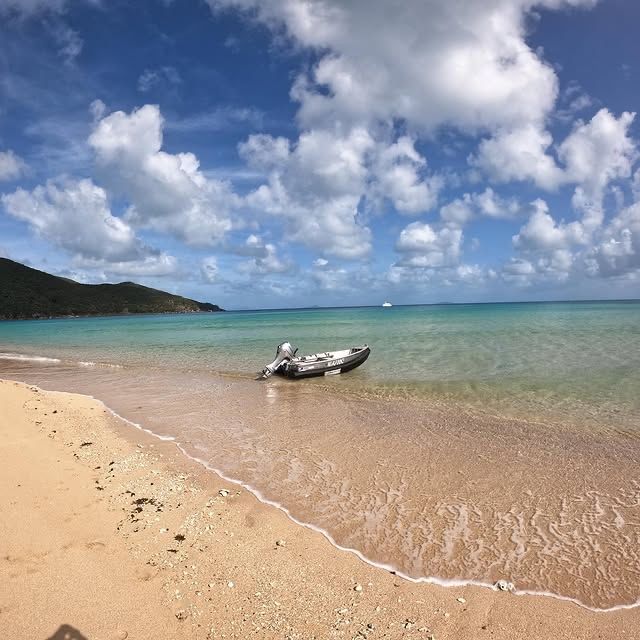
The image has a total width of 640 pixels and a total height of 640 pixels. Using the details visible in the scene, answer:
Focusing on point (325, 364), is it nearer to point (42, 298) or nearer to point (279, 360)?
point (279, 360)

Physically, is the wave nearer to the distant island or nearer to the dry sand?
the dry sand

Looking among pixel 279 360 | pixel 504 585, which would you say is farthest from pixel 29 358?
pixel 504 585

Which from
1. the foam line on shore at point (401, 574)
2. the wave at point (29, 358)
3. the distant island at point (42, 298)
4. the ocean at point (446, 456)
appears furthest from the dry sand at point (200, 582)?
the distant island at point (42, 298)

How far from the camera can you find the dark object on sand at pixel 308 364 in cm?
2241

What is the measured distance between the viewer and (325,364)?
2306 cm

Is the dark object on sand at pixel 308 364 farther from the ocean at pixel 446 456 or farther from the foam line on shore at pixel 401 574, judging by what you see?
the foam line on shore at pixel 401 574

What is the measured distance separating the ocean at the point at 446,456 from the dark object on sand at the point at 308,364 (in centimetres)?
62

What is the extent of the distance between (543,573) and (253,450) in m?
6.88

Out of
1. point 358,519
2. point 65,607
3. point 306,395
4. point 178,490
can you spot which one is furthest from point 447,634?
point 306,395

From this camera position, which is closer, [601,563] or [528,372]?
[601,563]

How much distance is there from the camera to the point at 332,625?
469 cm

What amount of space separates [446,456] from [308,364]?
12.9 meters

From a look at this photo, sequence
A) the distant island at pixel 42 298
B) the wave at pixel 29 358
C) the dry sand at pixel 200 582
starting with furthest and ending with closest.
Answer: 1. the distant island at pixel 42 298
2. the wave at pixel 29 358
3. the dry sand at pixel 200 582

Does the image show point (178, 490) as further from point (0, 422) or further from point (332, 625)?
point (0, 422)
